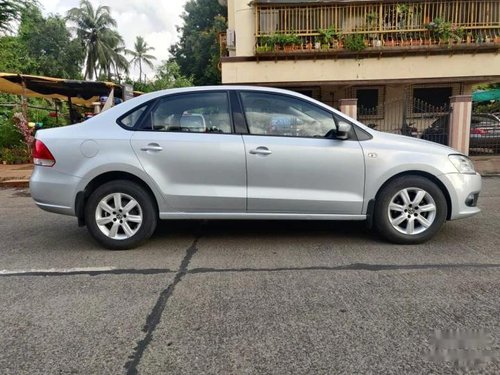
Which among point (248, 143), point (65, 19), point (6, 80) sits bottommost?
point (248, 143)

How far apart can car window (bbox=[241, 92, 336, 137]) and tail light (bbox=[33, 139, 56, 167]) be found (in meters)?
2.18

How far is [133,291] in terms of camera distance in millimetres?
3713

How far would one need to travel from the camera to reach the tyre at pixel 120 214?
15.5 feet

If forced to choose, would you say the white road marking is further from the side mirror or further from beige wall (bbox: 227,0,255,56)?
beige wall (bbox: 227,0,255,56)

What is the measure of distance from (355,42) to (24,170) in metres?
10.8

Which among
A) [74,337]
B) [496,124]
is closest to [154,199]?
[74,337]

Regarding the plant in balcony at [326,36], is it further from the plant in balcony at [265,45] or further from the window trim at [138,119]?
the window trim at [138,119]

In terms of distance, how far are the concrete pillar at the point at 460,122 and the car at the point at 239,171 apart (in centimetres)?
832

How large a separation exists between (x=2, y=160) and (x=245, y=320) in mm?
12474

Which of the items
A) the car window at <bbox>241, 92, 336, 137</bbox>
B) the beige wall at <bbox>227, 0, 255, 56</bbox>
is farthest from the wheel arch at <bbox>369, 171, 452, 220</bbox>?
the beige wall at <bbox>227, 0, 255, 56</bbox>

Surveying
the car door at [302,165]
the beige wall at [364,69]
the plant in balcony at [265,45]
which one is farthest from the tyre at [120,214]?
the beige wall at [364,69]

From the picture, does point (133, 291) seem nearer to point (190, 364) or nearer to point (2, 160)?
point (190, 364)

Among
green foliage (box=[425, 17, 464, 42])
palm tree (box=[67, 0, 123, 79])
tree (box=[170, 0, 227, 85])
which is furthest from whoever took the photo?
palm tree (box=[67, 0, 123, 79])

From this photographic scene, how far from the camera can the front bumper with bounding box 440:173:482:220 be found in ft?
15.6
